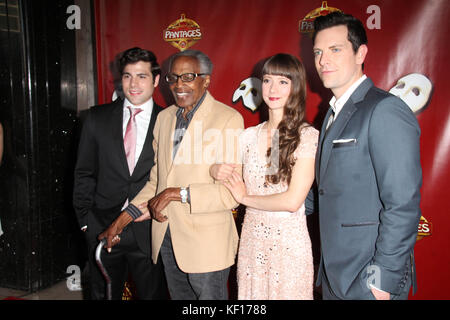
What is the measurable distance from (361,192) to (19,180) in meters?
3.26

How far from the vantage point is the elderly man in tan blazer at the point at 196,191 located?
198 centimetres

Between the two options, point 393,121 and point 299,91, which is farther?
point 299,91

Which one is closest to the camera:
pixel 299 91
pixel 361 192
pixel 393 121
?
pixel 393 121

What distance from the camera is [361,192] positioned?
63.7 inches

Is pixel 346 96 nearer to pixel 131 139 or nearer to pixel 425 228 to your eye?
pixel 131 139

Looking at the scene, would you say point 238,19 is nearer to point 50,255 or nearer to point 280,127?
point 280,127

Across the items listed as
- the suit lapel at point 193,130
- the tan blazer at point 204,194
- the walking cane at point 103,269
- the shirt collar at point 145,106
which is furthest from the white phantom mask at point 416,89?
the walking cane at point 103,269

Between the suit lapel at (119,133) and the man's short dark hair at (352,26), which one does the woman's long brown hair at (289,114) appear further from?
the suit lapel at (119,133)

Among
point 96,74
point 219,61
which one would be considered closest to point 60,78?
point 96,74

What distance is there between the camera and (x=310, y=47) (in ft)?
10.1

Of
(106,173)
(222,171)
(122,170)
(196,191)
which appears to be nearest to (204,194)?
(196,191)

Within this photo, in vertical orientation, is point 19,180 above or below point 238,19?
below

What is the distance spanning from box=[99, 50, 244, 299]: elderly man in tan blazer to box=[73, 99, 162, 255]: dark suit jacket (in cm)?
30

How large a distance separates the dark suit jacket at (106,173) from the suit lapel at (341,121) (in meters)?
1.18
